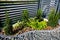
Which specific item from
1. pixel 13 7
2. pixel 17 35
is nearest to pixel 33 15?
pixel 13 7

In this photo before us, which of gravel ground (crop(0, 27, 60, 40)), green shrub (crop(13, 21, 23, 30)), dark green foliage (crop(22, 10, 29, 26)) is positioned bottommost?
gravel ground (crop(0, 27, 60, 40))

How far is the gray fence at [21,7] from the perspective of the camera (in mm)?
3678

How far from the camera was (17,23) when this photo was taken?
3.83m

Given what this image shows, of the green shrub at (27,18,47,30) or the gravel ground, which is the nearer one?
the gravel ground

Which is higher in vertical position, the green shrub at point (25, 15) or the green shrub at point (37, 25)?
the green shrub at point (25, 15)

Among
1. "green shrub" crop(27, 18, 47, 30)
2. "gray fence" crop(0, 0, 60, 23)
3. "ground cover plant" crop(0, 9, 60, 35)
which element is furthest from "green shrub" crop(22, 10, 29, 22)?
"gray fence" crop(0, 0, 60, 23)

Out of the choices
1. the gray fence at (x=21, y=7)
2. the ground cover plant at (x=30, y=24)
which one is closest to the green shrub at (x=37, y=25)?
the ground cover plant at (x=30, y=24)

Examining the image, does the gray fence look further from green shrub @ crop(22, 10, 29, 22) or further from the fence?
green shrub @ crop(22, 10, 29, 22)

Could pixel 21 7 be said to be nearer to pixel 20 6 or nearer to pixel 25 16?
pixel 20 6

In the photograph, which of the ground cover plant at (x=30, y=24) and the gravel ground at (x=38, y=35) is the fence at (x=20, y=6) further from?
the gravel ground at (x=38, y=35)

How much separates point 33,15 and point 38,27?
75cm

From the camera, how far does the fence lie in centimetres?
367

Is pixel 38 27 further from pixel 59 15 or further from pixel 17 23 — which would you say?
pixel 59 15

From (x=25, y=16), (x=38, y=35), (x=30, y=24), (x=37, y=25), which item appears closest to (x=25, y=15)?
(x=25, y=16)
